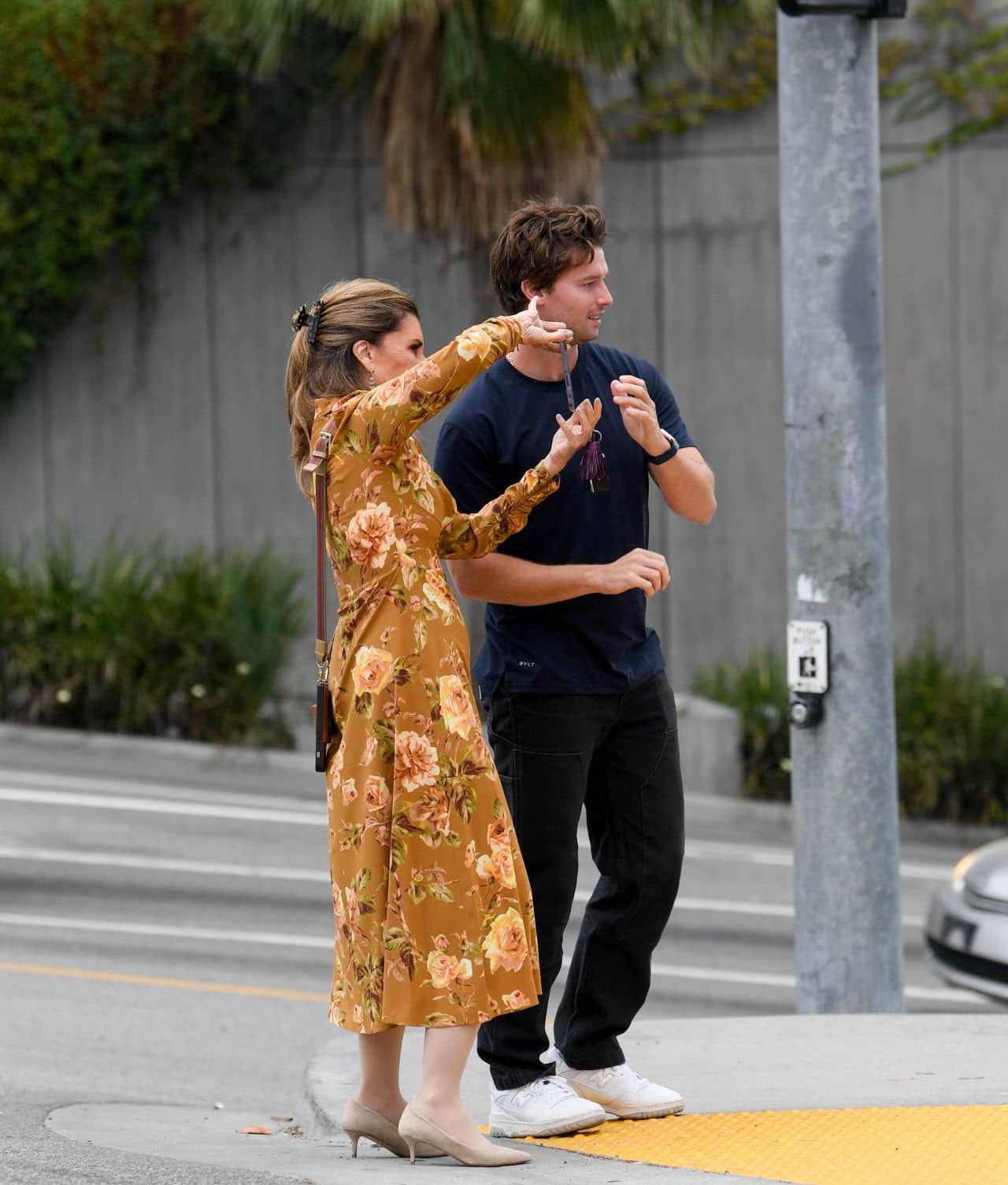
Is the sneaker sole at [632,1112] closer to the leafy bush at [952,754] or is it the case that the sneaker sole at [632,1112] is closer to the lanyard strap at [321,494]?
the lanyard strap at [321,494]

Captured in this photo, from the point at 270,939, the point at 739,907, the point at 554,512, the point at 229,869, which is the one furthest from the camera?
the point at 229,869

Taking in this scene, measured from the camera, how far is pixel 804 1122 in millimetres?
4359

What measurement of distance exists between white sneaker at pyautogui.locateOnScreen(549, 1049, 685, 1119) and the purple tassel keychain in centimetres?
137

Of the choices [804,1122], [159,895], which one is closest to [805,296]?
[804,1122]

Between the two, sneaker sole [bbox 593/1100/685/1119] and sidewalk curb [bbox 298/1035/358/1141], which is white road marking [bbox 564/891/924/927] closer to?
sidewalk curb [bbox 298/1035/358/1141]

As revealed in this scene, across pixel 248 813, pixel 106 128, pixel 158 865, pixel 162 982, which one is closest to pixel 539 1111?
pixel 162 982

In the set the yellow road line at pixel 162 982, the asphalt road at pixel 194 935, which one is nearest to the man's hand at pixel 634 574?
the asphalt road at pixel 194 935

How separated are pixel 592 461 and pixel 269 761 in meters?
8.87

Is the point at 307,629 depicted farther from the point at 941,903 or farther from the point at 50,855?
the point at 941,903

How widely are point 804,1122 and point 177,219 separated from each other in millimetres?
12118

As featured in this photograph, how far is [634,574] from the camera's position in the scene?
3.96 m

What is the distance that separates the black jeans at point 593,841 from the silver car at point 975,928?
2750mm

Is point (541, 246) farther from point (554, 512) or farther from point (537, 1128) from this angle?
point (537, 1128)

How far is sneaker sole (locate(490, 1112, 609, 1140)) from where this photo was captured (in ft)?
13.8
